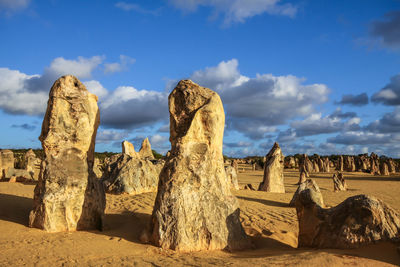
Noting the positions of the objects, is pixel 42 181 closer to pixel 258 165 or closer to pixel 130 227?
pixel 130 227

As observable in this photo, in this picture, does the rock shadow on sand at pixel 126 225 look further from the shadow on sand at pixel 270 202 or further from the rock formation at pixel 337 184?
the rock formation at pixel 337 184

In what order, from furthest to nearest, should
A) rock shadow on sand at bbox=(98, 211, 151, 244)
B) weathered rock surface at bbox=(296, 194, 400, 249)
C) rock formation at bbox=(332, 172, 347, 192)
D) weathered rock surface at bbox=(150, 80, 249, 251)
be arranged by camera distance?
rock formation at bbox=(332, 172, 347, 192), rock shadow on sand at bbox=(98, 211, 151, 244), weathered rock surface at bbox=(150, 80, 249, 251), weathered rock surface at bbox=(296, 194, 400, 249)

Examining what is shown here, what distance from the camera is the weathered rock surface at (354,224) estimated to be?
209 inches

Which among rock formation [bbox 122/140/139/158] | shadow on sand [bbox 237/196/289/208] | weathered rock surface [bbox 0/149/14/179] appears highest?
rock formation [bbox 122/140/139/158]

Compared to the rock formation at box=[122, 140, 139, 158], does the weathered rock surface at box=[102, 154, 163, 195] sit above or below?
below

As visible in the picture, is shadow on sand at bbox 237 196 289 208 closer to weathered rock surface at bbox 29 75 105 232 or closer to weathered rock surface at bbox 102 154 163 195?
weathered rock surface at bbox 102 154 163 195

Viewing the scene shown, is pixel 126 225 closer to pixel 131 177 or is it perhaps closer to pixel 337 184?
pixel 131 177

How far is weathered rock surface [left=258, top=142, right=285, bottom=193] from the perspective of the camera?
1593cm

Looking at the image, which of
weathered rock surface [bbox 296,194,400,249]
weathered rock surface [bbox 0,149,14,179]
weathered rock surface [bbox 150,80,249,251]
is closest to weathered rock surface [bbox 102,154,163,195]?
weathered rock surface [bbox 150,80,249,251]

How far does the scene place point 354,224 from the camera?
5.50 metres

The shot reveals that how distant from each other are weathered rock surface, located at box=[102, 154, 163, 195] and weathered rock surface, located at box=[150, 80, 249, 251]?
6.24 metres

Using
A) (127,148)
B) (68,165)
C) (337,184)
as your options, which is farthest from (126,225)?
(337,184)

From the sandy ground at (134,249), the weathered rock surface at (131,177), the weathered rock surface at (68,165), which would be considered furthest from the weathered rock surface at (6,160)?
the weathered rock surface at (68,165)

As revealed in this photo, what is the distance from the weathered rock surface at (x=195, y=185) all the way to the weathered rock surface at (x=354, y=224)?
4.93ft
